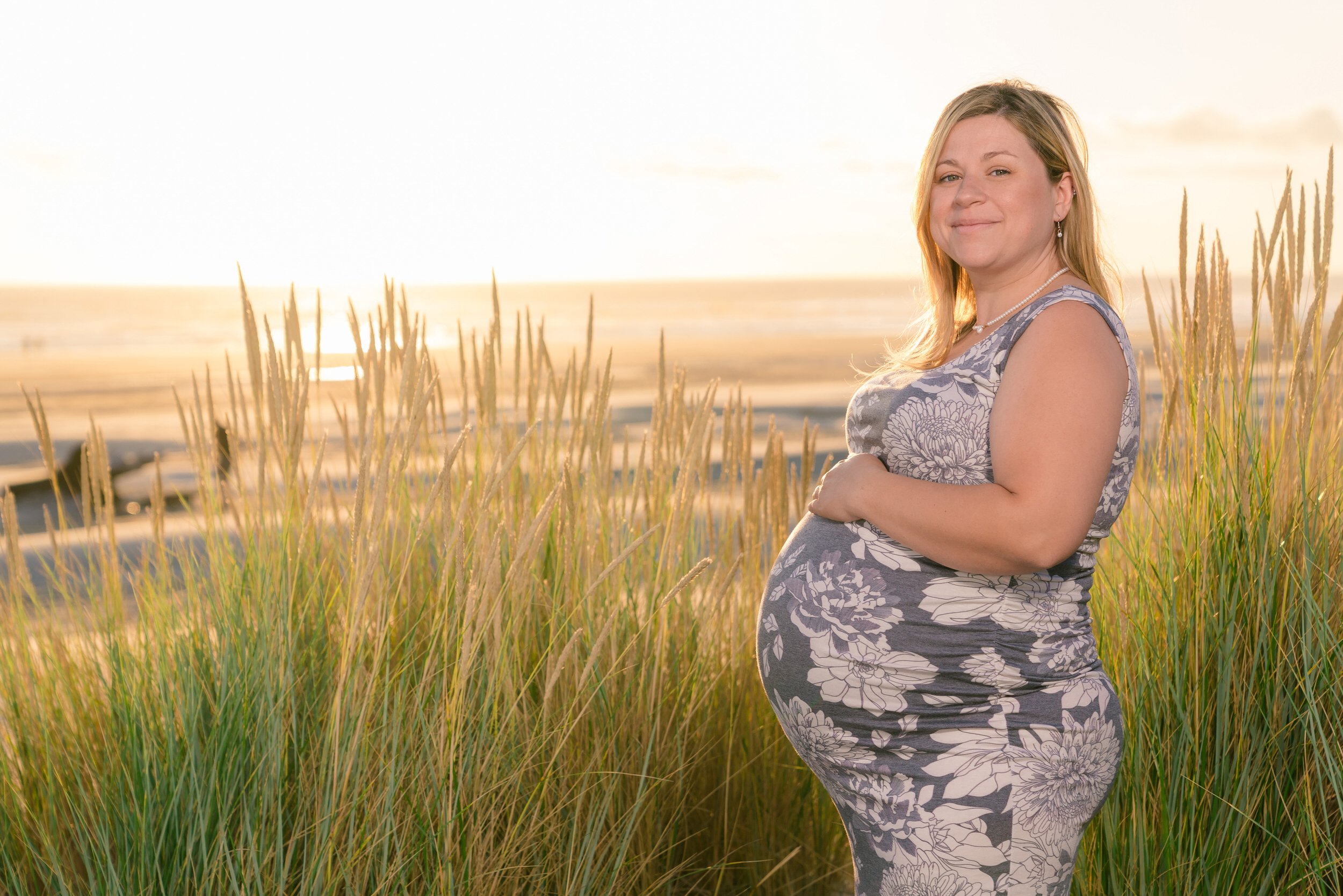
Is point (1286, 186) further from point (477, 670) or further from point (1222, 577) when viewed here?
point (477, 670)

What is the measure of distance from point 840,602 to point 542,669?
30.9 inches

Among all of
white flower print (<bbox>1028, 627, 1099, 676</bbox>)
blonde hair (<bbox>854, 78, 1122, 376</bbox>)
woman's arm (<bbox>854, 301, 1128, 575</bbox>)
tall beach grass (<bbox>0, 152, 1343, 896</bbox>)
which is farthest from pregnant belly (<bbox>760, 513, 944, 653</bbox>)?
blonde hair (<bbox>854, 78, 1122, 376</bbox>)

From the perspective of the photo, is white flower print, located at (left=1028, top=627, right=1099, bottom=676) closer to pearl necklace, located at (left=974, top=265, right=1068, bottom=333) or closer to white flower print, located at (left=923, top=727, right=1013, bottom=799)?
white flower print, located at (left=923, top=727, right=1013, bottom=799)

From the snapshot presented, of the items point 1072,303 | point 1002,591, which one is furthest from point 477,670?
point 1072,303

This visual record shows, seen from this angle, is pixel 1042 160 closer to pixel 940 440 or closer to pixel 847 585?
pixel 940 440

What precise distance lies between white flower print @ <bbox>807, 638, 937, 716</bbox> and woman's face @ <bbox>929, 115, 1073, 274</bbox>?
0.80 meters

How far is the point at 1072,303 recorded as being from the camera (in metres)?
1.76

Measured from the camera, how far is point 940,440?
183 cm

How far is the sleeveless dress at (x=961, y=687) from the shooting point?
67.9 inches

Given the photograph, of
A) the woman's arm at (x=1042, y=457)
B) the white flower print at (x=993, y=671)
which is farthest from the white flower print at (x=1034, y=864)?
the woman's arm at (x=1042, y=457)

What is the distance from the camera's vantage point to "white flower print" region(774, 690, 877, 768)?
1.88 metres

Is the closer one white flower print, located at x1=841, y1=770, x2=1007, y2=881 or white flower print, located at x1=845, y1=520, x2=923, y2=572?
white flower print, located at x1=841, y1=770, x2=1007, y2=881

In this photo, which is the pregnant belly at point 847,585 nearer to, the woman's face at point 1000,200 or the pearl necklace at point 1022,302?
the pearl necklace at point 1022,302

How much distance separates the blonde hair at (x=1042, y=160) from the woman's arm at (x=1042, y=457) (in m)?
0.31
